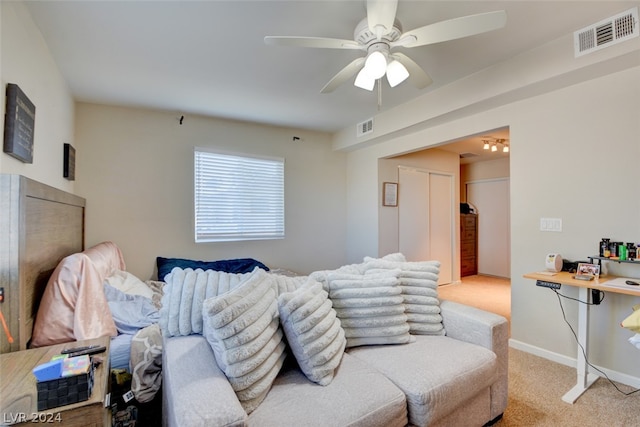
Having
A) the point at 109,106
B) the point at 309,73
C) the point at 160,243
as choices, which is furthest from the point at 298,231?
the point at 109,106

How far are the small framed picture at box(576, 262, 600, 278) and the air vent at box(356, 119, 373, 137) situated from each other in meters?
2.57

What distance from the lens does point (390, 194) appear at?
4352 millimetres

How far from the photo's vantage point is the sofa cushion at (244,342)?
44.8 inches

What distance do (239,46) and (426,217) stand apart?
379 centimetres

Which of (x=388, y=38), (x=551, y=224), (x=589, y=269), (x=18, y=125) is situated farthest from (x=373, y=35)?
(x=589, y=269)

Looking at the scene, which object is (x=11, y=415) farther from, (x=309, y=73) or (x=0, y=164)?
(x=309, y=73)

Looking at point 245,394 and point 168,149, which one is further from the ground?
point 168,149

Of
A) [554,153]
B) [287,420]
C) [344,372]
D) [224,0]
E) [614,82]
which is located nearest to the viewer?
[287,420]

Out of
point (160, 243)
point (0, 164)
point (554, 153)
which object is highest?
point (554, 153)

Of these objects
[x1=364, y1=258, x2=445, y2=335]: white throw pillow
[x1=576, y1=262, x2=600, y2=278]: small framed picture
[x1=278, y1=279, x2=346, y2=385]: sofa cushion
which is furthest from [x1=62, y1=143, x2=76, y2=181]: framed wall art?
[x1=576, y1=262, x2=600, y2=278]: small framed picture

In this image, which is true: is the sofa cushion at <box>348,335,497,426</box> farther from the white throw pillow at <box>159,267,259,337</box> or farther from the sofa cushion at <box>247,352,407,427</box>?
the white throw pillow at <box>159,267,259,337</box>

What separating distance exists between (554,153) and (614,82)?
59 centimetres

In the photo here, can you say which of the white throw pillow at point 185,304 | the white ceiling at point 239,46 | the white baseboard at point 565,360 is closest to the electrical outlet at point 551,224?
the white baseboard at point 565,360

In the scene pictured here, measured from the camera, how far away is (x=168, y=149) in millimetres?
3523
